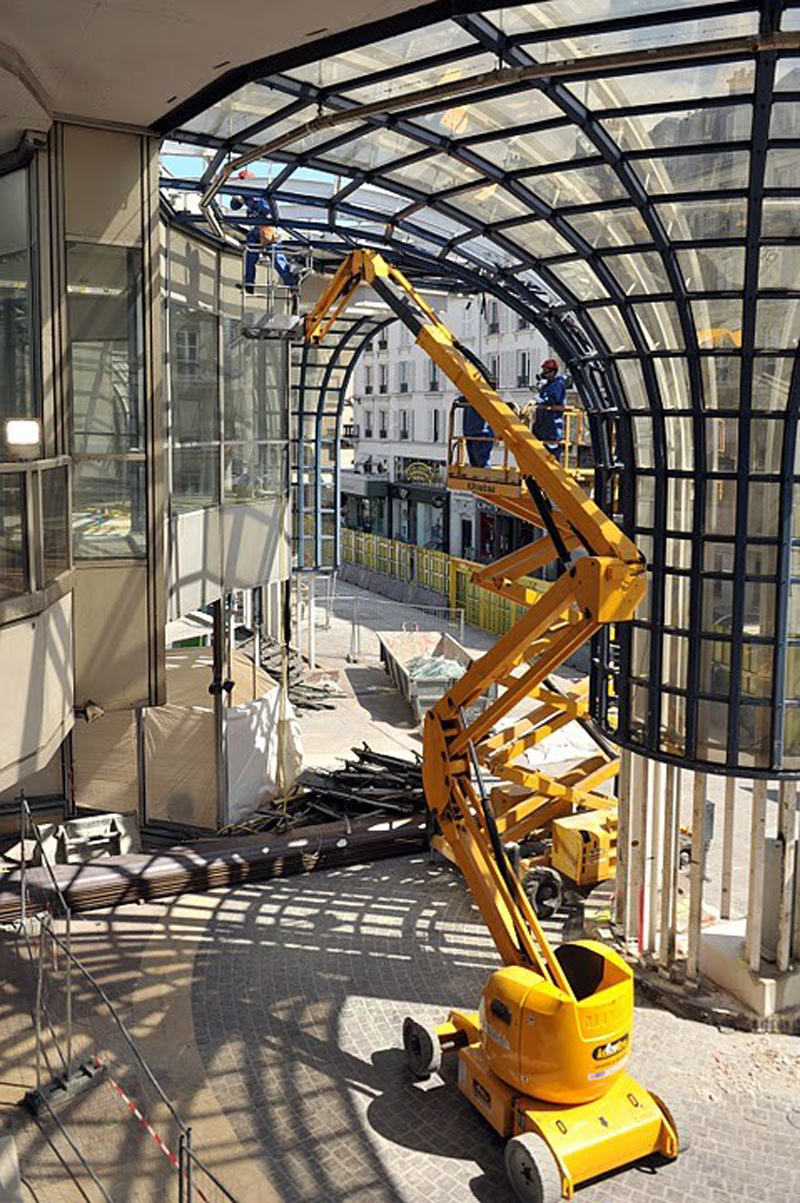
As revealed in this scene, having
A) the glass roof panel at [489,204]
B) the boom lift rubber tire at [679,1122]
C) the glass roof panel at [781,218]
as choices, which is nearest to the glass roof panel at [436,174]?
the glass roof panel at [489,204]

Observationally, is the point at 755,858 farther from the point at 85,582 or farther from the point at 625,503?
the point at 85,582

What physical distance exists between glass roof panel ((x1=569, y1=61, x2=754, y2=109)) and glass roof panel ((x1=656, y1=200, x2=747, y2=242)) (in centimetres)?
146

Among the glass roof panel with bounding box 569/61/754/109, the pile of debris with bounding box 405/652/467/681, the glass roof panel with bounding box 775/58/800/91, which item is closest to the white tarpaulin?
the pile of debris with bounding box 405/652/467/681

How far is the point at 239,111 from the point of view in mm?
15617

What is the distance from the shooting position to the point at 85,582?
44.9ft

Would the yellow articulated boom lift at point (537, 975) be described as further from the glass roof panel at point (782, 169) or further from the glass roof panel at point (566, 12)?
the glass roof panel at point (566, 12)

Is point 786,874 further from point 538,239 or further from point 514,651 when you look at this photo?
point 538,239

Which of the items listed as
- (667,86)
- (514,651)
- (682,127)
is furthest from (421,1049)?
(667,86)

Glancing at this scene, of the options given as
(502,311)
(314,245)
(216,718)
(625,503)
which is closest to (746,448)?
(625,503)

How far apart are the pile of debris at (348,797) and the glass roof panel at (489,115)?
36.8 feet

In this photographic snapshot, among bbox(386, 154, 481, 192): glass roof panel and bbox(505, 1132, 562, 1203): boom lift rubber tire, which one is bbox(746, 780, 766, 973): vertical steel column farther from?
bbox(386, 154, 481, 192): glass roof panel

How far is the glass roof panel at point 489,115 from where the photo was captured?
12.8m

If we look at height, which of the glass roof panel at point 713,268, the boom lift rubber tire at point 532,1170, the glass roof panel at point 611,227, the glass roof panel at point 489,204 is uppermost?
the glass roof panel at point 489,204

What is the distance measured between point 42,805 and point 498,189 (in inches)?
506
